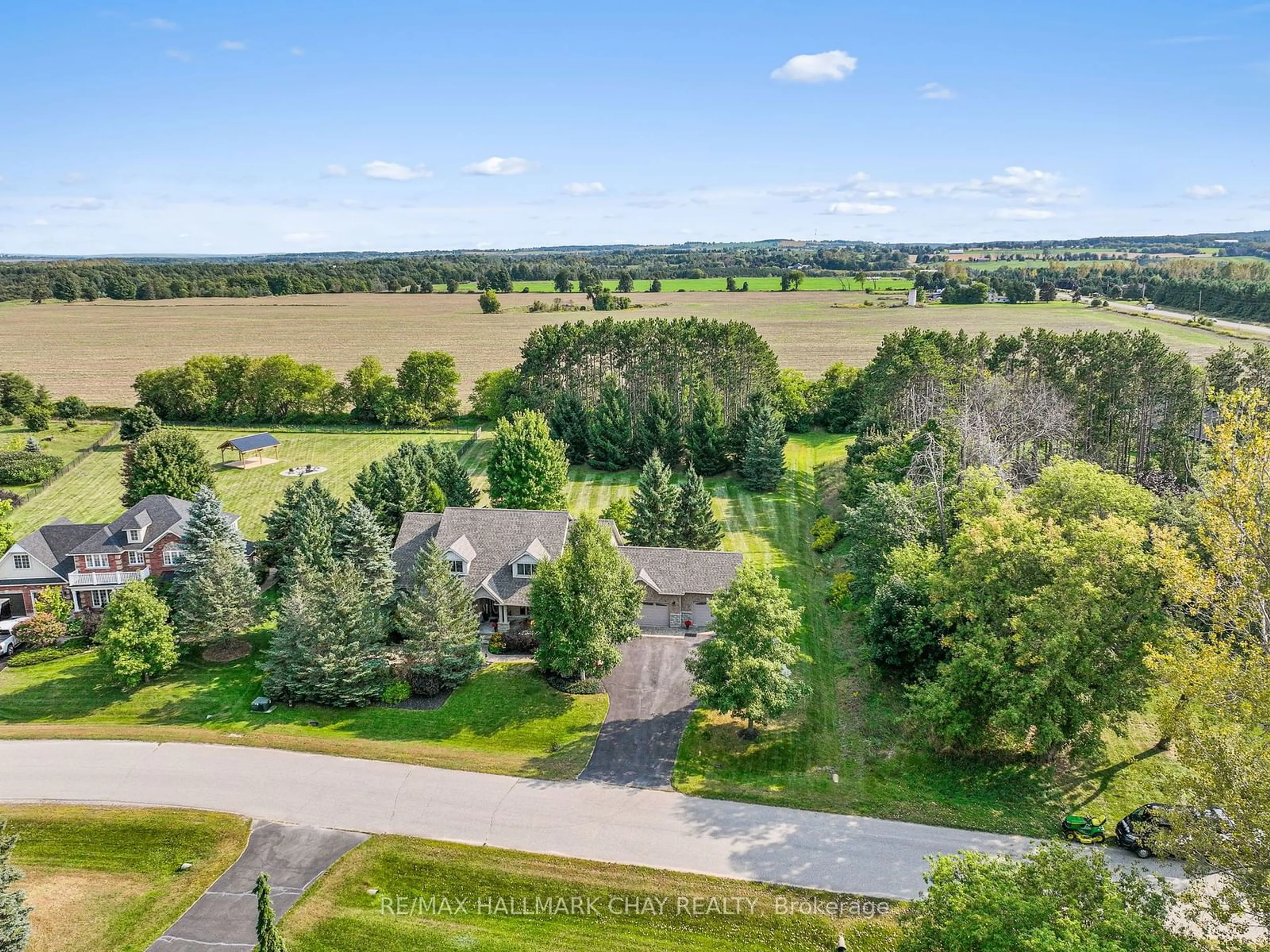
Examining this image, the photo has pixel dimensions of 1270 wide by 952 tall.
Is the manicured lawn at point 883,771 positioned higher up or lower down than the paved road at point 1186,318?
lower down

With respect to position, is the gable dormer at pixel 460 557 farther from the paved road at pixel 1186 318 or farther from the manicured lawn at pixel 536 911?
the paved road at pixel 1186 318

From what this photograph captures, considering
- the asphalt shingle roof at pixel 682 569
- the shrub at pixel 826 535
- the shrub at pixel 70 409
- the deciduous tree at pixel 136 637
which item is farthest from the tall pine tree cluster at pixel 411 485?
the shrub at pixel 70 409

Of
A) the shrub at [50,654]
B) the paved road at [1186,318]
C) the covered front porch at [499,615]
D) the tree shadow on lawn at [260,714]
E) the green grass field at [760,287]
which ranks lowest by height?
the tree shadow on lawn at [260,714]

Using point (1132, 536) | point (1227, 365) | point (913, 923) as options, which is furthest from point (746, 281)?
point (913, 923)

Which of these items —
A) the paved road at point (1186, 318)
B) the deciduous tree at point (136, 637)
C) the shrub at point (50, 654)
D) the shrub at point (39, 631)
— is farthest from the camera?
the paved road at point (1186, 318)

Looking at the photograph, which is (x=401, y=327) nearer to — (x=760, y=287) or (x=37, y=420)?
(x=37, y=420)

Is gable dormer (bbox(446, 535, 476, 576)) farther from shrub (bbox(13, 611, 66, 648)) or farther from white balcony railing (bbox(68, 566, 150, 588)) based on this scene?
shrub (bbox(13, 611, 66, 648))
